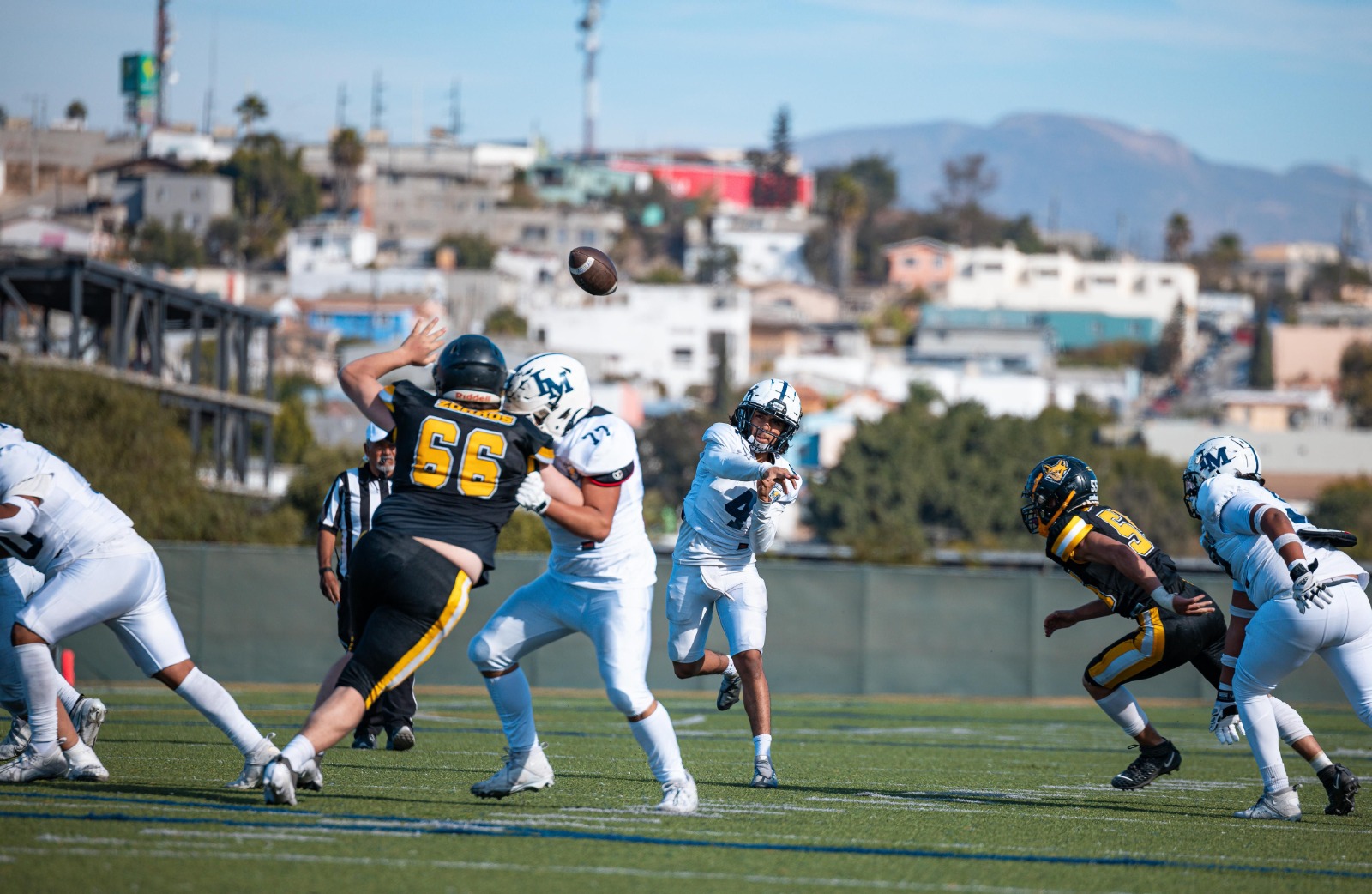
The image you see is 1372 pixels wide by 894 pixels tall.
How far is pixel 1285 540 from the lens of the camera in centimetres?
794

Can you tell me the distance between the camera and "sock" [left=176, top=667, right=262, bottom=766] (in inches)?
298

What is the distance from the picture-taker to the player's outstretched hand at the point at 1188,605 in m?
8.61

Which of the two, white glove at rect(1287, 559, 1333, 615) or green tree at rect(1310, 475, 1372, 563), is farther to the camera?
green tree at rect(1310, 475, 1372, 563)

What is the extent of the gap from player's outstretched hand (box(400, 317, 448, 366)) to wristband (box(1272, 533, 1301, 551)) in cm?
420

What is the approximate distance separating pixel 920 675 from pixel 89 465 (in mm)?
17280

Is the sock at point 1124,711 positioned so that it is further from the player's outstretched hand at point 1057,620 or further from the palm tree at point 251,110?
the palm tree at point 251,110

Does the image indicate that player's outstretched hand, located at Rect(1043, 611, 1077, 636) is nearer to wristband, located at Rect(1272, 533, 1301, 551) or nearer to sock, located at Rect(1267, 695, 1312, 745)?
sock, located at Rect(1267, 695, 1312, 745)

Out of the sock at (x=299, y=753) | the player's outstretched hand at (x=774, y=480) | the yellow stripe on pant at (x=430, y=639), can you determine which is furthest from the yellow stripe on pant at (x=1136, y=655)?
the sock at (x=299, y=753)

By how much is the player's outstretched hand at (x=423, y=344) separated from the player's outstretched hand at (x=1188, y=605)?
411cm

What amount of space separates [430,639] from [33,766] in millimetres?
2292

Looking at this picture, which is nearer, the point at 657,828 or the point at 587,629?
the point at 657,828

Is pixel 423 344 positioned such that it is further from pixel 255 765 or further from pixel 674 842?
pixel 674 842

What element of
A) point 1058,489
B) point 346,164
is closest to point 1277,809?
point 1058,489

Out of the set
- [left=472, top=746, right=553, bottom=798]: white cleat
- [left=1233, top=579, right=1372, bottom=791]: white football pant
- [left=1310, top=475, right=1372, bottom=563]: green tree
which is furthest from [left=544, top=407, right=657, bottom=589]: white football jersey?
[left=1310, top=475, right=1372, bottom=563]: green tree
